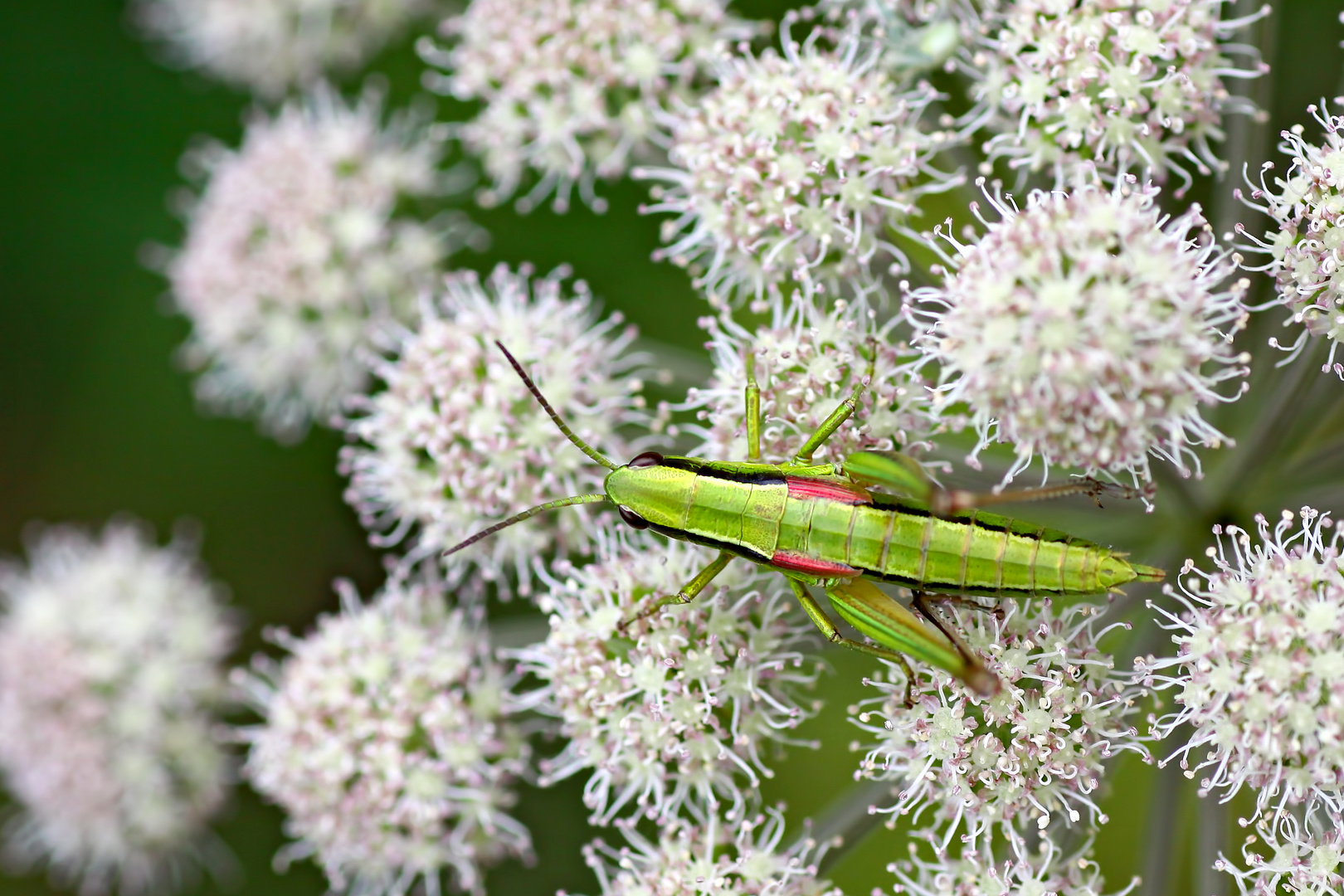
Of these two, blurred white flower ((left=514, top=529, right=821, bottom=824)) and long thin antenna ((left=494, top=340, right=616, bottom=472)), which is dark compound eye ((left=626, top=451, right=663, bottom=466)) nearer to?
long thin antenna ((left=494, top=340, right=616, bottom=472))

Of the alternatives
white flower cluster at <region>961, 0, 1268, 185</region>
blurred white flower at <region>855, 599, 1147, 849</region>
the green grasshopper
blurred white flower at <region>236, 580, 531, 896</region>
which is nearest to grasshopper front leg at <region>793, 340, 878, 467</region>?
the green grasshopper

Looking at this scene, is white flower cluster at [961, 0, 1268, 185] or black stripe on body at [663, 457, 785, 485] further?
white flower cluster at [961, 0, 1268, 185]

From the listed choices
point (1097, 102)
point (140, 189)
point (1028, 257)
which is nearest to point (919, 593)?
point (1028, 257)

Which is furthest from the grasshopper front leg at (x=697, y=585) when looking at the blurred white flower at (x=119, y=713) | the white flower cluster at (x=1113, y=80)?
the blurred white flower at (x=119, y=713)

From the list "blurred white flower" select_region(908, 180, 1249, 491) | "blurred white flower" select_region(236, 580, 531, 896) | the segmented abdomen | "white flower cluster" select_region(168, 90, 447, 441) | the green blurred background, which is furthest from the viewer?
the green blurred background

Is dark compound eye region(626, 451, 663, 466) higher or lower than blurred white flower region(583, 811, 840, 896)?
higher

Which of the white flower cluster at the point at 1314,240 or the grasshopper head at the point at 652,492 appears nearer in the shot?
the white flower cluster at the point at 1314,240

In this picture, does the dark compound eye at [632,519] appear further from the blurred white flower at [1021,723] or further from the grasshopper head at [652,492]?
the blurred white flower at [1021,723]
